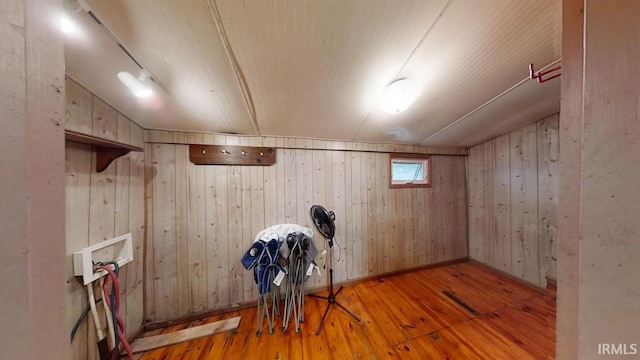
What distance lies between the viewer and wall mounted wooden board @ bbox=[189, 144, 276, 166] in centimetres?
184

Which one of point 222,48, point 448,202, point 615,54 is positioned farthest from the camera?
point 448,202

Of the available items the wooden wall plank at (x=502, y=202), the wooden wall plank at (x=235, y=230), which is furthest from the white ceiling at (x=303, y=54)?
the wooden wall plank at (x=502, y=202)

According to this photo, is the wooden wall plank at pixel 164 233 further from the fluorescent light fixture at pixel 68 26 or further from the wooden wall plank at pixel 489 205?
the wooden wall plank at pixel 489 205

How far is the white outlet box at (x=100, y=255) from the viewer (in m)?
1.11

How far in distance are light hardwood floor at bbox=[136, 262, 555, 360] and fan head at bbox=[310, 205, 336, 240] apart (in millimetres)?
797

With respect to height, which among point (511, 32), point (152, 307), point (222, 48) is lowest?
point (152, 307)

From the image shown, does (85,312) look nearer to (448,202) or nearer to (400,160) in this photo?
(400,160)

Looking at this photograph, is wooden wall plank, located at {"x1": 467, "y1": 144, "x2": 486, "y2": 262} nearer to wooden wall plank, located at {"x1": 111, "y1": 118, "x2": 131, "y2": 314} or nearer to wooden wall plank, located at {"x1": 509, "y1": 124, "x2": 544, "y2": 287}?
wooden wall plank, located at {"x1": 509, "y1": 124, "x2": 544, "y2": 287}

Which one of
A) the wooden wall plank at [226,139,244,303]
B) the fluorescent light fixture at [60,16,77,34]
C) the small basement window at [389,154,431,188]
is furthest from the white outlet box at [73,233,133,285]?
the small basement window at [389,154,431,188]

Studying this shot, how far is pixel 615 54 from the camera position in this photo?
36 centimetres

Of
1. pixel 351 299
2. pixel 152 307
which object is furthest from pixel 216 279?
pixel 351 299

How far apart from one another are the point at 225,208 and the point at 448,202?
3.16m

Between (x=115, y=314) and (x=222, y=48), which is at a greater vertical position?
(x=222, y=48)

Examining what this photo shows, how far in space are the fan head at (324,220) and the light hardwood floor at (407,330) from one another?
797mm
